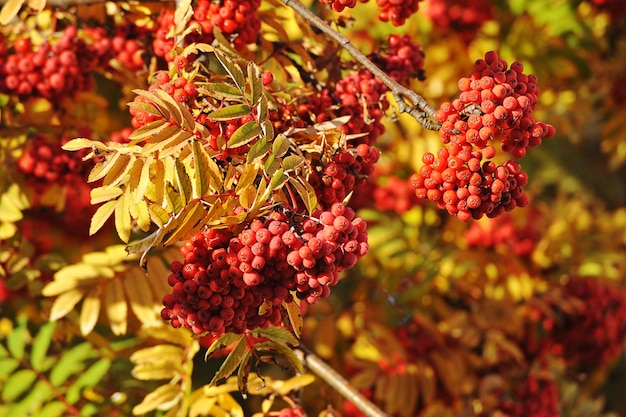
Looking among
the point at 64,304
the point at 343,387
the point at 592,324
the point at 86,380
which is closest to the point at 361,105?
the point at 343,387

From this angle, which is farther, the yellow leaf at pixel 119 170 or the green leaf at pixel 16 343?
the green leaf at pixel 16 343

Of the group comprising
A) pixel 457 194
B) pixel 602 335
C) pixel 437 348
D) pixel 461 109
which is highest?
pixel 461 109

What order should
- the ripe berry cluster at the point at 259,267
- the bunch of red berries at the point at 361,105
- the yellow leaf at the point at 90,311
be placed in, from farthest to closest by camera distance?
the yellow leaf at the point at 90,311, the bunch of red berries at the point at 361,105, the ripe berry cluster at the point at 259,267

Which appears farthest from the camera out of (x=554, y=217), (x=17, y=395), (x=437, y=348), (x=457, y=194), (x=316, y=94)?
(x=554, y=217)

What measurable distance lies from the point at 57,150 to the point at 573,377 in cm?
213

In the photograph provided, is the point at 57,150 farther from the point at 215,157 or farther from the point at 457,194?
the point at 457,194

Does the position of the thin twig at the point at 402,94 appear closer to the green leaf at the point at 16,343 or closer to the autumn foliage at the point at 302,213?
the autumn foliage at the point at 302,213

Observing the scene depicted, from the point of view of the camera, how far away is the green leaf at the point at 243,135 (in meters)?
1.32

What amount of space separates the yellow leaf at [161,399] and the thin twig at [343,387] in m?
0.32

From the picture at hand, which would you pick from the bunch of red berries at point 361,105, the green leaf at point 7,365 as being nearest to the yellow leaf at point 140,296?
the green leaf at point 7,365

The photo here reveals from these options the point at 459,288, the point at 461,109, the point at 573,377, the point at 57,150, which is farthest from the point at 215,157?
the point at 573,377

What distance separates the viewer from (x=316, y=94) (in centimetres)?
166

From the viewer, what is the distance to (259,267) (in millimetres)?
1252

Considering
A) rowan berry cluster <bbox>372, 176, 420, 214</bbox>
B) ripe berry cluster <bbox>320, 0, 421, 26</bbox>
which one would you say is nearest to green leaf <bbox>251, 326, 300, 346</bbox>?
ripe berry cluster <bbox>320, 0, 421, 26</bbox>
